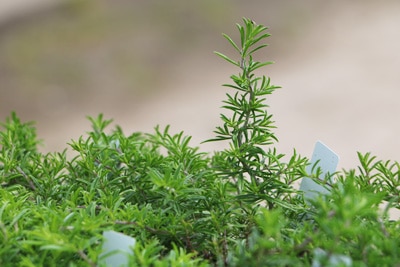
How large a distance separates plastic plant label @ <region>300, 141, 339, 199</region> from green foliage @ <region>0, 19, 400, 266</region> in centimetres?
2

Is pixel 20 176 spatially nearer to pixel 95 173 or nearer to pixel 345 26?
pixel 95 173

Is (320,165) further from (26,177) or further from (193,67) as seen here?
(193,67)

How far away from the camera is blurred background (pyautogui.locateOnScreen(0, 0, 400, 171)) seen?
2795mm

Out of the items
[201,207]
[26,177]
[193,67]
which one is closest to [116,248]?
[201,207]

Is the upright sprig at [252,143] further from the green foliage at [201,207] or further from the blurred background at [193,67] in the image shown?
the blurred background at [193,67]

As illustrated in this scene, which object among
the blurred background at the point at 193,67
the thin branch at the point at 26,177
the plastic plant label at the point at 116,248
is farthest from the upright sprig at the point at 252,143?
the blurred background at the point at 193,67

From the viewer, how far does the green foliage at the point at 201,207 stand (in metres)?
0.60

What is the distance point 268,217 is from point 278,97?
8.00 ft

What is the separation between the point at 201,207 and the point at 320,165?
183 mm

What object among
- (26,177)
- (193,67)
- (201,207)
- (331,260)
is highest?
(193,67)

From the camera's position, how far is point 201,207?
0.79m

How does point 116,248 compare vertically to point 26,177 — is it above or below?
below

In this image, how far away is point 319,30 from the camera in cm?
354

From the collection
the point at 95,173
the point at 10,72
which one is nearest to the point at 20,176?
the point at 95,173
